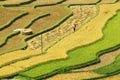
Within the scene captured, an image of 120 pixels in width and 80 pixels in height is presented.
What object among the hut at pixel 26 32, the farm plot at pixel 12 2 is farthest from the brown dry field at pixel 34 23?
the farm plot at pixel 12 2

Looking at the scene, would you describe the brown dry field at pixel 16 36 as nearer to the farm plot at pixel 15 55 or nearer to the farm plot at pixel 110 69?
the farm plot at pixel 15 55

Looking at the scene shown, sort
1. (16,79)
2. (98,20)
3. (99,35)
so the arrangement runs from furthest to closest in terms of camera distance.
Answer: (98,20)
(99,35)
(16,79)

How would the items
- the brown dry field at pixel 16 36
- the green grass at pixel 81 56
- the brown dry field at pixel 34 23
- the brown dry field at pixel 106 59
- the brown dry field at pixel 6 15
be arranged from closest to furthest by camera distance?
the green grass at pixel 81 56
the brown dry field at pixel 106 59
the brown dry field at pixel 16 36
the brown dry field at pixel 34 23
the brown dry field at pixel 6 15

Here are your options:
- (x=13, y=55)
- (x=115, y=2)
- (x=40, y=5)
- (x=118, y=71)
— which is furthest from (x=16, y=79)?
(x=115, y=2)

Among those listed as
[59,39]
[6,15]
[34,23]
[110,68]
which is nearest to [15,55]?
[59,39]

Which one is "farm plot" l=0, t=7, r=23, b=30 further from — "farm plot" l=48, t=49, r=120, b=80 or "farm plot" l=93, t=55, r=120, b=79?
"farm plot" l=93, t=55, r=120, b=79

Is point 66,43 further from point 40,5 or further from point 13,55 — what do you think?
point 40,5

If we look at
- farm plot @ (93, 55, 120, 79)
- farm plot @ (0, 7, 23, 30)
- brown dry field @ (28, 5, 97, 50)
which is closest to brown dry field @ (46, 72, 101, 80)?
farm plot @ (93, 55, 120, 79)

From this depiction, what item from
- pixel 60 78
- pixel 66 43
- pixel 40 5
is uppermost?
pixel 40 5
